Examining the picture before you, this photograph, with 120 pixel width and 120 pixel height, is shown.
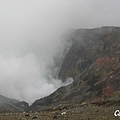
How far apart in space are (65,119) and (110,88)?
14635 centimetres

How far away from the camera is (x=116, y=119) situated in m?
29.4

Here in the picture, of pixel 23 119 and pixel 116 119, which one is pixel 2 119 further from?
pixel 116 119

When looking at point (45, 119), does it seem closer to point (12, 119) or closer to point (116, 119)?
point (12, 119)

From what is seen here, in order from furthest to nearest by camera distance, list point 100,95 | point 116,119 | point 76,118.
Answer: point 100,95
point 76,118
point 116,119

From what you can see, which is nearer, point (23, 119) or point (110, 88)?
point (23, 119)

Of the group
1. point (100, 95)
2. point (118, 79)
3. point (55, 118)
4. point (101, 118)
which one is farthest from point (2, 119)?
point (100, 95)

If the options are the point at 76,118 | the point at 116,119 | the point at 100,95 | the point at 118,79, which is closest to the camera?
the point at 116,119

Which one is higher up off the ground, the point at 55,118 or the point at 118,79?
the point at 118,79

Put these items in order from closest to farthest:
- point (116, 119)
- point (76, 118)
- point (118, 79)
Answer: point (116, 119), point (76, 118), point (118, 79)

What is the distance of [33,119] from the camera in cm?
3212

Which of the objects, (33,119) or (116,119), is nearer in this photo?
(116,119)

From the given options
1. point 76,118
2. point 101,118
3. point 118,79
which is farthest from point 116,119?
point 118,79

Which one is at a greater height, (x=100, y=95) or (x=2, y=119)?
(x=100, y=95)

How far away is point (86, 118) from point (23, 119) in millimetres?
6989
